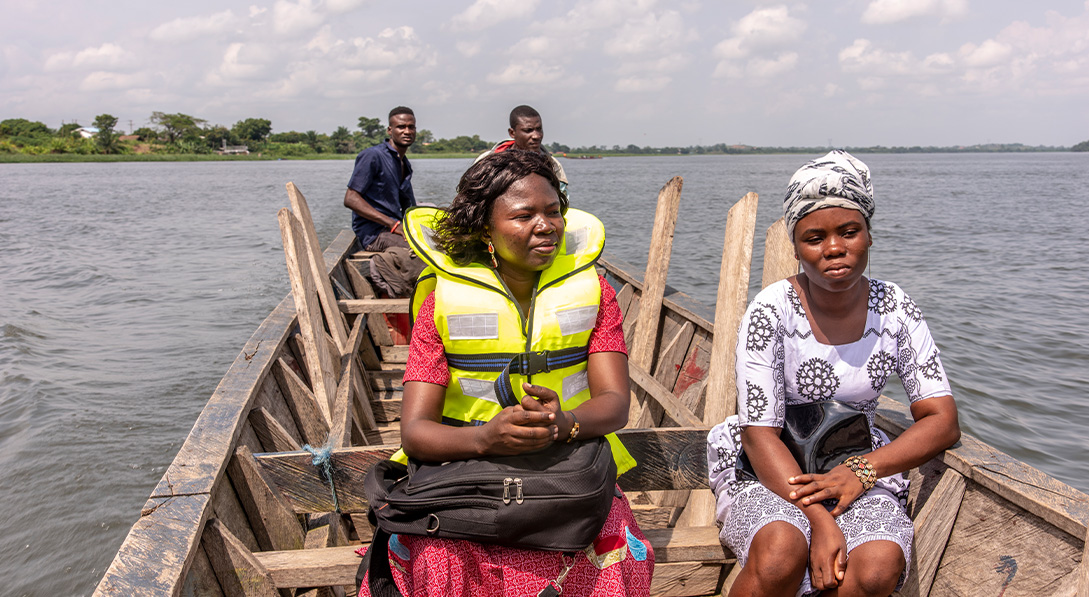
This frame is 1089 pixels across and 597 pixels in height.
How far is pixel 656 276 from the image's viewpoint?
433 cm

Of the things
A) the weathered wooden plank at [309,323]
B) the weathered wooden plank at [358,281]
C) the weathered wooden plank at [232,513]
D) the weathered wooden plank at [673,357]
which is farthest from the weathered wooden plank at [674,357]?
the weathered wooden plank at [358,281]

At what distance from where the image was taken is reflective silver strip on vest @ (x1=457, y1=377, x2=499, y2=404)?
1.95 m

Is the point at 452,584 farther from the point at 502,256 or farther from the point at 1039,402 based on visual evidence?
the point at 1039,402

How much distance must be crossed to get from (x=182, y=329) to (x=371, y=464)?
329 inches

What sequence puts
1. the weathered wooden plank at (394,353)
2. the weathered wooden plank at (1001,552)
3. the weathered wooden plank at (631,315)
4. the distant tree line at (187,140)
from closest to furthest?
the weathered wooden plank at (1001,552), the weathered wooden plank at (631,315), the weathered wooden plank at (394,353), the distant tree line at (187,140)

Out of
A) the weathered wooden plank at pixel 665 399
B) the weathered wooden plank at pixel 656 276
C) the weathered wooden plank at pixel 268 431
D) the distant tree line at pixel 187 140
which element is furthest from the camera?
the distant tree line at pixel 187 140

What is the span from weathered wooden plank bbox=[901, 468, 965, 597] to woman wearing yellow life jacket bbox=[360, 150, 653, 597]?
36.5 inches

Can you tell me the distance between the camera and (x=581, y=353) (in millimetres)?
2021

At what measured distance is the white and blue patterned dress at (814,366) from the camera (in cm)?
202

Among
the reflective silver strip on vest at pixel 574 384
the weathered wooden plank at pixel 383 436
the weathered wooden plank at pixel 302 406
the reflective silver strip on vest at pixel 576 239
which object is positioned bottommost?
the weathered wooden plank at pixel 383 436

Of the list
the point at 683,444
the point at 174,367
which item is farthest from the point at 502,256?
the point at 174,367

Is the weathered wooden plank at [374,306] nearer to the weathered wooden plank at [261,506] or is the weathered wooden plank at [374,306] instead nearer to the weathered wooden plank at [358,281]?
the weathered wooden plank at [358,281]

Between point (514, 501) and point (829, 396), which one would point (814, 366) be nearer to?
point (829, 396)

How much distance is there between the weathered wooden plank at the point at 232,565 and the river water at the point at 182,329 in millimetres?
2901
